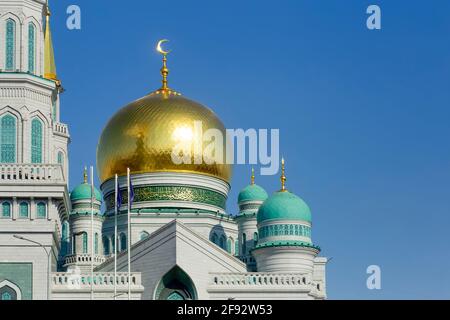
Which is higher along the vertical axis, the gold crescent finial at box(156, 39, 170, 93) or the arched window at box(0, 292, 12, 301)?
the gold crescent finial at box(156, 39, 170, 93)

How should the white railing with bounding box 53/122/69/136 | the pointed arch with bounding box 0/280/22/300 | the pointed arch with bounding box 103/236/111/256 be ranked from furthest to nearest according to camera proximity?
the pointed arch with bounding box 103/236/111/256 → the white railing with bounding box 53/122/69/136 → the pointed arch with bounding box 0/280/22/300

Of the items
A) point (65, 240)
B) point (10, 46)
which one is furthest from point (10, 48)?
point (65, 240)

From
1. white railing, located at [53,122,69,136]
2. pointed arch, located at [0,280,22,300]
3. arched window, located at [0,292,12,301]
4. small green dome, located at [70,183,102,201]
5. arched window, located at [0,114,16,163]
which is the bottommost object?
arched window, located at [0,292,12,301]

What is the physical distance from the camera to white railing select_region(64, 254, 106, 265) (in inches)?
2228

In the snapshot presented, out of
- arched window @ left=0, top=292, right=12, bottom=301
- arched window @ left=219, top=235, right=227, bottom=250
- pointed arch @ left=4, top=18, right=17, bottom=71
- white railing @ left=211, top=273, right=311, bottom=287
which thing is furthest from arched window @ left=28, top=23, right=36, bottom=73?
arched window @ left=219, top=235, right=227, bottom=250

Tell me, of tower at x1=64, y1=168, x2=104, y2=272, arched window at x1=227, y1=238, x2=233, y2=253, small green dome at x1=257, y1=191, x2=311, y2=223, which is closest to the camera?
small green dome at x1=257, y1=191, x2=311, y2=223

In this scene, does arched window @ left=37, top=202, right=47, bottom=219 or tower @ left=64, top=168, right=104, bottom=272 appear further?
tower @ left=64, top=168, right=104, bottom=272

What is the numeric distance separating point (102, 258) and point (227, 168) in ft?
25.1

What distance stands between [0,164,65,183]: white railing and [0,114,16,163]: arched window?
739 mm

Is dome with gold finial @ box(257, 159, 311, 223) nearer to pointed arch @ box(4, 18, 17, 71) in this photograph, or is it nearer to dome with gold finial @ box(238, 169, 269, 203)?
dome with gold finial @ box(238, 169, 269, 203)

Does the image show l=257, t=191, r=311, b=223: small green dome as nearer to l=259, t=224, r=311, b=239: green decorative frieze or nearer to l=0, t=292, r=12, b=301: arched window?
l=259, t=224, r=311, b=239: green decorative frieze

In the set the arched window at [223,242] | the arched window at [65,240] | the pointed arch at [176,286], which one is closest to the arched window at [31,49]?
the pointed arch at [176,286]

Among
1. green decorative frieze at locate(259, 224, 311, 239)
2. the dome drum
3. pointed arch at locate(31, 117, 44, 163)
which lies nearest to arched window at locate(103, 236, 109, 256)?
the dome drum

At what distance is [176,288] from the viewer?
49500 mm
